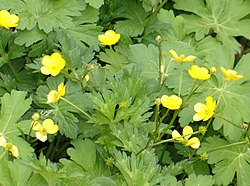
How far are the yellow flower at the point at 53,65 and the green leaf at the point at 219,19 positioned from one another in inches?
34.9

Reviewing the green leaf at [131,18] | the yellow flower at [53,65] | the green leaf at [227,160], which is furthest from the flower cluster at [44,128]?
the green leaf at [131,18]

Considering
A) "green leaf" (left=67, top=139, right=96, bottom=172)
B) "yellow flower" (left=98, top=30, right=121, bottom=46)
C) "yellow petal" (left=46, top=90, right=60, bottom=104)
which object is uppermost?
"yellow flower" (left=98, top=30, right=121, bottom=46)

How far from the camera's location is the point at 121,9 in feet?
8.94

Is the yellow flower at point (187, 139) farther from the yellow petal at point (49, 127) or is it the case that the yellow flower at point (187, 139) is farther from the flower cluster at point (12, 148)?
the flower cluster at point (12, 148)

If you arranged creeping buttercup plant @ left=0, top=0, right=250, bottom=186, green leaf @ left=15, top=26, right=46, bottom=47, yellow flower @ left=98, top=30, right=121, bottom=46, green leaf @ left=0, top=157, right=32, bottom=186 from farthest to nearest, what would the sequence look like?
1. green leaf @ left=15, top=26, right=46, bottom=47
2. yellow flower @ left=98, top=30, right=121, bottom=46
3. creeping buttercup plant @ left=0, top=0, right=250, bottom=186
4. green leaf @ left=0, top=157, right=32, bottom=186

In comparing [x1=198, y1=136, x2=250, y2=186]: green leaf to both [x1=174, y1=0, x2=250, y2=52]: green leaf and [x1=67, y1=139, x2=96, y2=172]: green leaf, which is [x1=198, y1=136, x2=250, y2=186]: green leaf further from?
[x1=174, y1=0, x2=250, y2=52]: green leaf

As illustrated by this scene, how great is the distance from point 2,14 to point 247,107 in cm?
115

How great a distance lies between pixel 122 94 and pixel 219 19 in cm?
92

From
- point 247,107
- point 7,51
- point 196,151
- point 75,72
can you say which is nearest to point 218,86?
point 247,107

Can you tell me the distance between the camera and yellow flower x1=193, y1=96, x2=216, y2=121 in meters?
2.01

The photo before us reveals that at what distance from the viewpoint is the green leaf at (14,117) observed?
2012 mm

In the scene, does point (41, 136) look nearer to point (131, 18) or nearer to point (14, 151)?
point (14, 151)

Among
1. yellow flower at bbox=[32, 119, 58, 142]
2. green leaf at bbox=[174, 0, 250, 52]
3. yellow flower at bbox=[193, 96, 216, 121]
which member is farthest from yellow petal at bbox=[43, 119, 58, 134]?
green leaf at bbox=[174, 0, 250, 52]

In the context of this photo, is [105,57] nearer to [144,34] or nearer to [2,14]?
[144,34]
